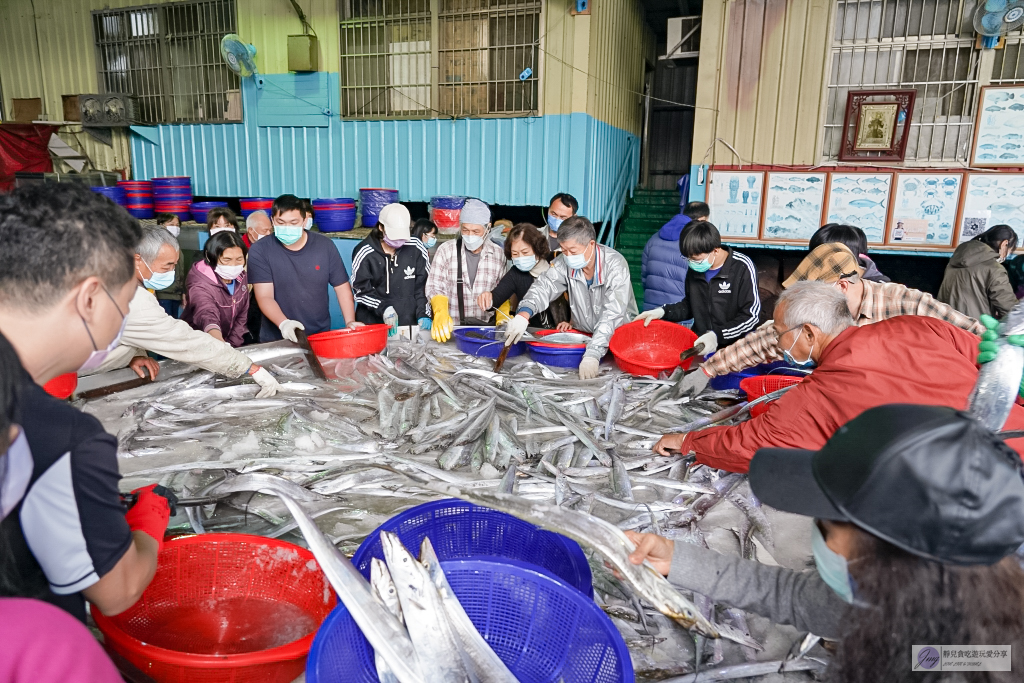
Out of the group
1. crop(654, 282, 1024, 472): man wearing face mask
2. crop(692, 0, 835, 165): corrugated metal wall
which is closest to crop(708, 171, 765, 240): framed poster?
crop(692, 0, 835, 165): corrugated metal wall

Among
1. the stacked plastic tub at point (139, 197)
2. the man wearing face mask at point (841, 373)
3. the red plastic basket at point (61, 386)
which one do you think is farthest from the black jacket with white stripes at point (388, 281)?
the stacked plastic tub at point (139, 197)

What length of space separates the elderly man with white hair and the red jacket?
2612 mm

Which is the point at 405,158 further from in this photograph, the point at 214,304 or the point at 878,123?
the point at 878,123

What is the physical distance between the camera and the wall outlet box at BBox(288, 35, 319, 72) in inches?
375

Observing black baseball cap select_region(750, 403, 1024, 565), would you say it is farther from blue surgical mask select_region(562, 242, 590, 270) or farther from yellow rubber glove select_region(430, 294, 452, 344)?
yellow rubber glove select_region(430, 294, 452, 344)

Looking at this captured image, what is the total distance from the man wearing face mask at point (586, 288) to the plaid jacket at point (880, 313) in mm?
906

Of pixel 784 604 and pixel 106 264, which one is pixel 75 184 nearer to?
pixel 106 264

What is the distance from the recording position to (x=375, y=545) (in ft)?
5.55

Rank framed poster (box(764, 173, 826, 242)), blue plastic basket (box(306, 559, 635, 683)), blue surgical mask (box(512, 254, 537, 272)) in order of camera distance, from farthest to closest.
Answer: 1. framed poster (box(764, 173, 826, 242))
2. blue surgical mask (box(512, 254, 537, 272))
3. blue plastic basket (box(306, 559, 635, 683))

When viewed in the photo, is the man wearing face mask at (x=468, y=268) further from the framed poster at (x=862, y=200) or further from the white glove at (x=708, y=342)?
the framed poster at (x=862, y=200)

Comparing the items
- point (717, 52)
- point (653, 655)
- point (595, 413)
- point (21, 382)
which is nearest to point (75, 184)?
point (21, 382)

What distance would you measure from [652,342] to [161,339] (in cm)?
303

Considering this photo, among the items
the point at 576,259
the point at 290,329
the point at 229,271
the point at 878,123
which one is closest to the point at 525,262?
the point at 576,259

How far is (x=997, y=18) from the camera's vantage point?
7414mm
